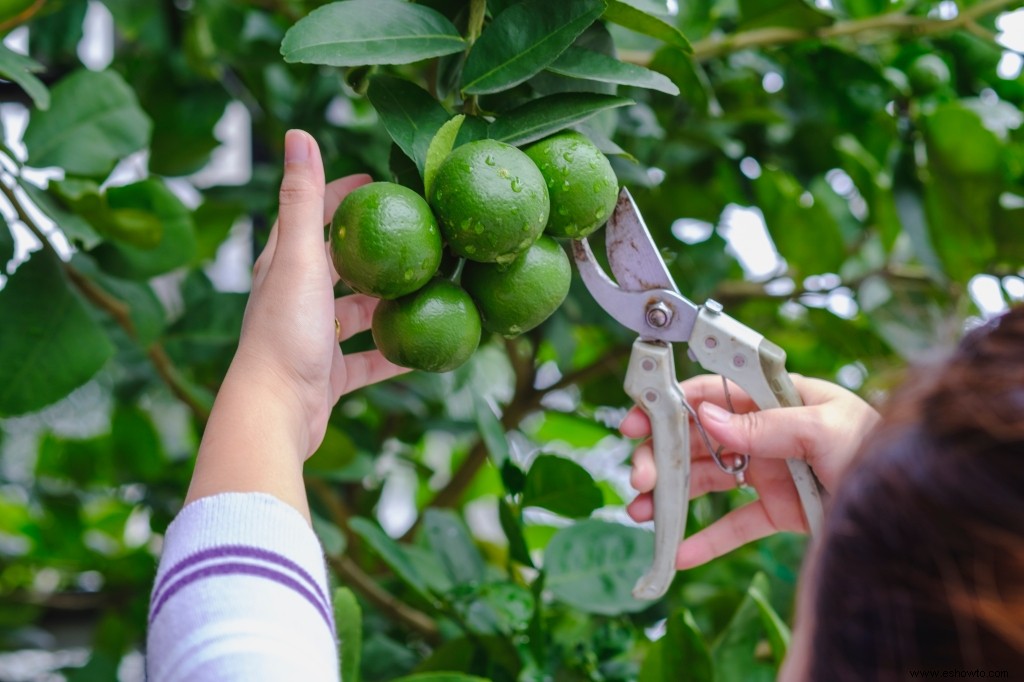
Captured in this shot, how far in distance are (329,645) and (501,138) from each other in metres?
0.31

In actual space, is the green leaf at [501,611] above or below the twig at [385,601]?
above

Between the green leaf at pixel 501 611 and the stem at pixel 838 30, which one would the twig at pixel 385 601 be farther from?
the stem at pixel 838 30

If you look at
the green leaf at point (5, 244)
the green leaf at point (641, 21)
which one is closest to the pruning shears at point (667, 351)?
the green leaf at point (641, 21)

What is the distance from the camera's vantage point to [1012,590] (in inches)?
15.9

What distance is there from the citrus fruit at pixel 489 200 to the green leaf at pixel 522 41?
0.05 meters

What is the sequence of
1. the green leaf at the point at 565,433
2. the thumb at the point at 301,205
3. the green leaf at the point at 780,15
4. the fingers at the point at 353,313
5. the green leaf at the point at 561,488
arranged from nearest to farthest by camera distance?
the thumb at the point at 301,205
the fingers at the point at 353,313
the green leaf at the point at 561,488
the green leaf at the point at 780,15
the green leaf at the point at 565,433

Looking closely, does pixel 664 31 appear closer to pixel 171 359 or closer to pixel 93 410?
pixel 171 359

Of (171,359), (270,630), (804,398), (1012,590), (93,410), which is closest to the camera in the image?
(1012,590)

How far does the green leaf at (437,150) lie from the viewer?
1.96 ft

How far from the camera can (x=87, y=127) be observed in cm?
91

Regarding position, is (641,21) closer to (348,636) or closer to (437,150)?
(437,150)

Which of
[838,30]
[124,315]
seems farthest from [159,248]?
[838,30]

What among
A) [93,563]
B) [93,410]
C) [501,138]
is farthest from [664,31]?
[93,563]

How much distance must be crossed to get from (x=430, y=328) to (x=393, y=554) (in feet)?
1.17
